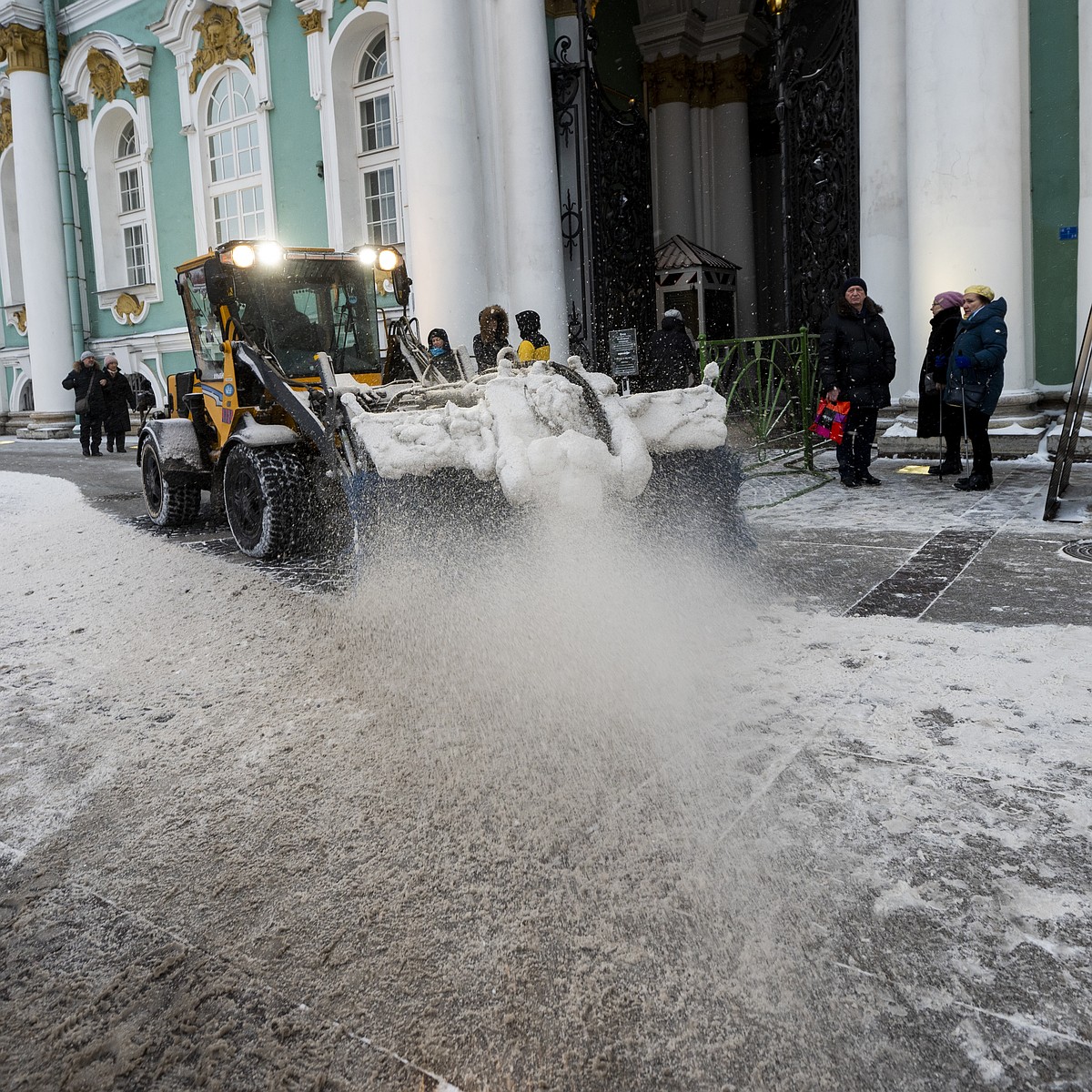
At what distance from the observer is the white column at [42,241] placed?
18.0 meters

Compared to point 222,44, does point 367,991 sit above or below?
below

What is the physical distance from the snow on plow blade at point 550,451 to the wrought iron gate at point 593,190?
23.1 ft

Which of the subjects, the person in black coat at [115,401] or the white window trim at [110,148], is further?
the white window trim at [110,148]

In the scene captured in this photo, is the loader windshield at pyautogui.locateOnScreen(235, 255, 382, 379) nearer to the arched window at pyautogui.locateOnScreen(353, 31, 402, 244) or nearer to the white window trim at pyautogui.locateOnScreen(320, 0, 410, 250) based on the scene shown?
the white window trim at pyautogui.locateOnScreen(320, 0, 410, 250)

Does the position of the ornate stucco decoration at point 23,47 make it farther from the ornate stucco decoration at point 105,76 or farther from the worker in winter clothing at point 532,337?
the worker in winter clothing at point 532,337

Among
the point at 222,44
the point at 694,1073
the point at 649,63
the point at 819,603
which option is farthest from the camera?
the point at 649,63

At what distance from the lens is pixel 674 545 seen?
16.2ft

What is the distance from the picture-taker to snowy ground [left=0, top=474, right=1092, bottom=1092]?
71.4 inches

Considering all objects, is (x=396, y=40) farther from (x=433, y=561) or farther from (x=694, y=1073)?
(x=694, y=1073)

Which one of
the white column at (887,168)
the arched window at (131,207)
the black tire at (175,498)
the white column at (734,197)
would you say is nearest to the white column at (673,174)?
the white column at (734,197)

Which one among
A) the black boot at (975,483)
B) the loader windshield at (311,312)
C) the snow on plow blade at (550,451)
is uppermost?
the loader windshield at (311,312)

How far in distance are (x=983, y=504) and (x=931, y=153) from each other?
3.79m

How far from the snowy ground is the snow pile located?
11.9 inches

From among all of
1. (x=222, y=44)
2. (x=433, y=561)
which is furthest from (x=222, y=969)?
(x=222, y=44)
